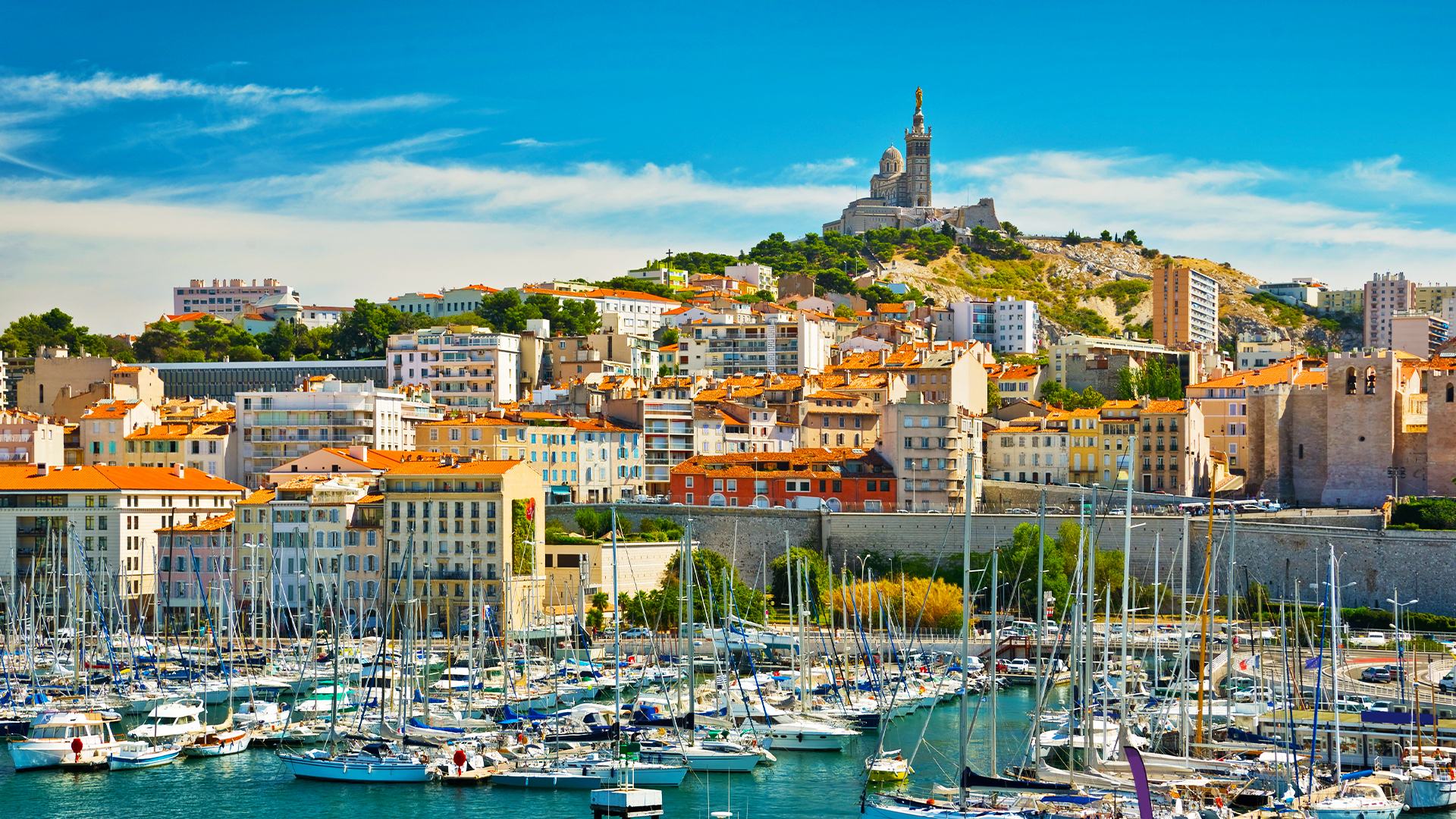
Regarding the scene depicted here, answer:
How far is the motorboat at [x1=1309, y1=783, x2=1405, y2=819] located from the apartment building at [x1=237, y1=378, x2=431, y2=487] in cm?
4860

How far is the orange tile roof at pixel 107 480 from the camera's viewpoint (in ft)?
187

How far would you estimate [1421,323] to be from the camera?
398 feet

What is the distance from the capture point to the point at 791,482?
206 feet

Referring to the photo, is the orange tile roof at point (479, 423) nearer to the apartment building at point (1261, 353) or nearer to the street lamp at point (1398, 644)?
the street lamp at point (1398, 644)

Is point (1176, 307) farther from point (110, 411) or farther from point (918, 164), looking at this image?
point (110, 411)

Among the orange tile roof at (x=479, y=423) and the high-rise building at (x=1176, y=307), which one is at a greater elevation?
the high-rise building at (x=1176, y=307)

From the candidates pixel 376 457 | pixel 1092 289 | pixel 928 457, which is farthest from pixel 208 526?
pixel 1092 289

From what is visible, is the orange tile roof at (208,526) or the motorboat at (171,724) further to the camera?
the orange tile roof at (208,526)

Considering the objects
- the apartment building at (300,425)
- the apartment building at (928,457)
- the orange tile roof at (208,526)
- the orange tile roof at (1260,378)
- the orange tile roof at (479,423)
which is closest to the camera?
the orange tile roof at (208,526)

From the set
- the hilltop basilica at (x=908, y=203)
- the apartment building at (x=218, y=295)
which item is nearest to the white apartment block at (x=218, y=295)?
the apartment building at (x=218, y=295)

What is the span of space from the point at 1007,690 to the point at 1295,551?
13415 mm

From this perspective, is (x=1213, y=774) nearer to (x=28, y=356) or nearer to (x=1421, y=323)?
(x=28, y=356)

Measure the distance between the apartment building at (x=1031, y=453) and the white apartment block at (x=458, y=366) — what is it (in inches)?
1070

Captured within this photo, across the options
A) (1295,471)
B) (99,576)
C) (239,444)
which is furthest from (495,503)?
(1295,471)
